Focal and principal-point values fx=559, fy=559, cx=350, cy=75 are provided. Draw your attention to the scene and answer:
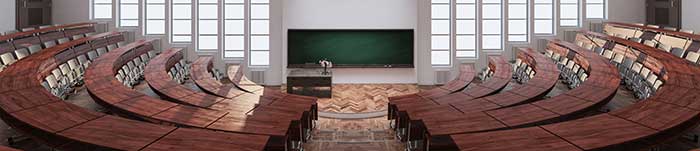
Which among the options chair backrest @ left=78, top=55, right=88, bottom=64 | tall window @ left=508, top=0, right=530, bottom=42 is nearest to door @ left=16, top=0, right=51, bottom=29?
chair backrest @ left=78, top=55, right=88, bottom=64

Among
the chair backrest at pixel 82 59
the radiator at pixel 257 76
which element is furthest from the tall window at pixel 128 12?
the chair backrest at pixel 82 59

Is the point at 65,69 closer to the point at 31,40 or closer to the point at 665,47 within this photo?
the point at 31,40

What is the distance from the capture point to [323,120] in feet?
26.4

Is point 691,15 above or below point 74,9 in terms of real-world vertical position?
below

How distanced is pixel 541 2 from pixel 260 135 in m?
10.0

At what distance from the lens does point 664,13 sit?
450 inches

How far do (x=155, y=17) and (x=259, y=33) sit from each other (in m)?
2.28

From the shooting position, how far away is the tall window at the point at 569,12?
40.3ft

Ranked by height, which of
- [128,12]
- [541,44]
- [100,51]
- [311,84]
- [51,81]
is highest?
[128,12]

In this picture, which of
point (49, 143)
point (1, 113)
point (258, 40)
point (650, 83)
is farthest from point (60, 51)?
point (650, 83)

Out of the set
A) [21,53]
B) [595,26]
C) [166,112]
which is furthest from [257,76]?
[166,112]

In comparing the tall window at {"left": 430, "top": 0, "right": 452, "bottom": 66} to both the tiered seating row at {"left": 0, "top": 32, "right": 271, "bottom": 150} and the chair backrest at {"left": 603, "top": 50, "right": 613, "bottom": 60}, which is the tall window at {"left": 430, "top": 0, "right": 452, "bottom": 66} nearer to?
the chair backrest at {"left": 603, "top": 50, "right": 613, "bottom": 60}

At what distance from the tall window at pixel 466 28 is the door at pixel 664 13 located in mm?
3651

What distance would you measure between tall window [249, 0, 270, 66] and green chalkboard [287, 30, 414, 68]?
1.72ft
